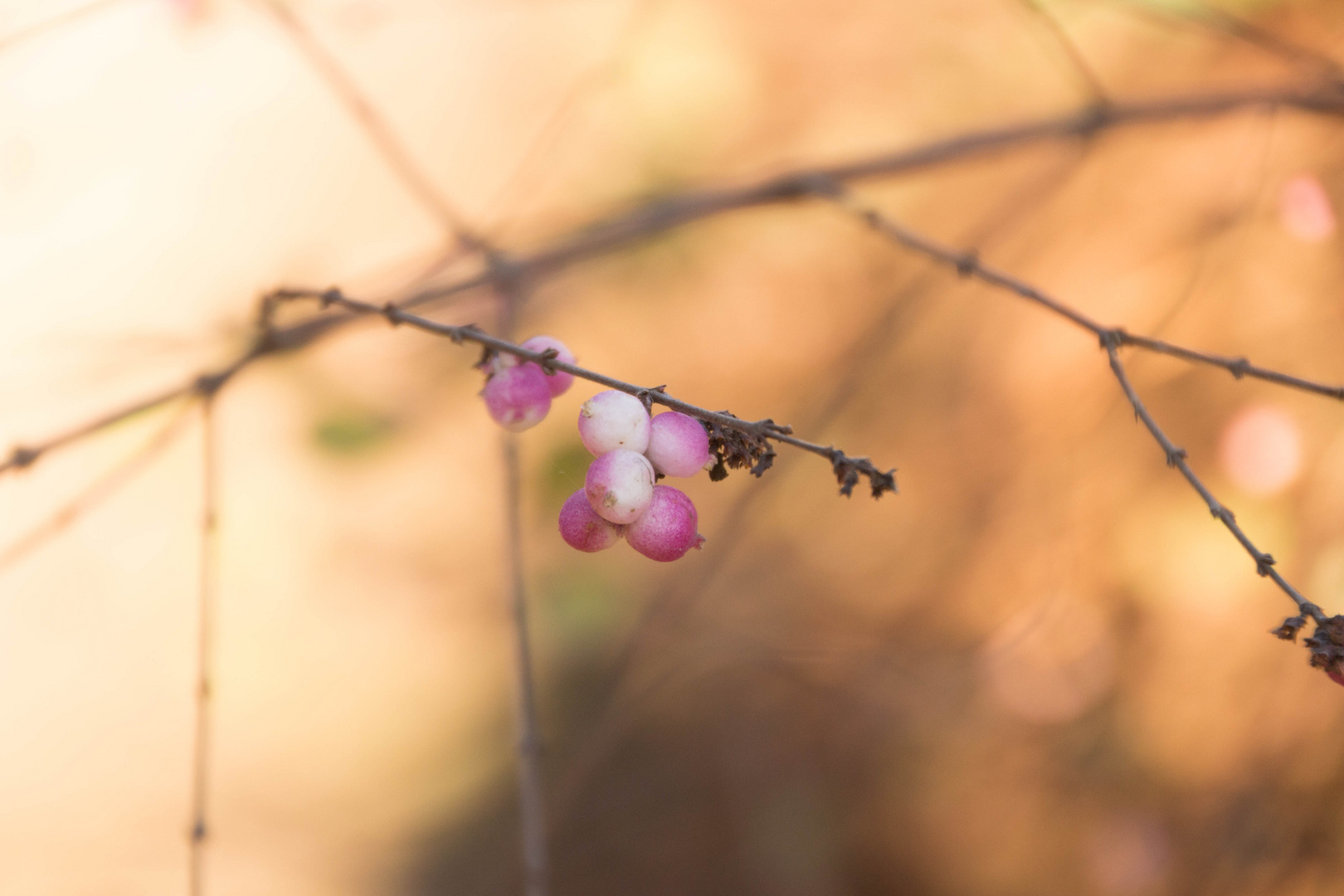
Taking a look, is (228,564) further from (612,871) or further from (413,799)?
(612,871)

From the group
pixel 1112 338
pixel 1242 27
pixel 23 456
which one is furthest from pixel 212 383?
pixel 1242 27

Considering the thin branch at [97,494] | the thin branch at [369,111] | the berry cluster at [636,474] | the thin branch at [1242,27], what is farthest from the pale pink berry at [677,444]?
the thin branch at [1242,27]

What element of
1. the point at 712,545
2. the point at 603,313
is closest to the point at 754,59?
the point at 603,313

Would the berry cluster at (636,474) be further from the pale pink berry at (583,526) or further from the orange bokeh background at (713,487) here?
the orange bokeh background at (713,487)

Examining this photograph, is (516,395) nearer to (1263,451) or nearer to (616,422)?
(616,422)

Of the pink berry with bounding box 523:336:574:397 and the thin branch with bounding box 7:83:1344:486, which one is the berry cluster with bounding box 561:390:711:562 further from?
the thin branch with bounding box 7:83:1344:486
